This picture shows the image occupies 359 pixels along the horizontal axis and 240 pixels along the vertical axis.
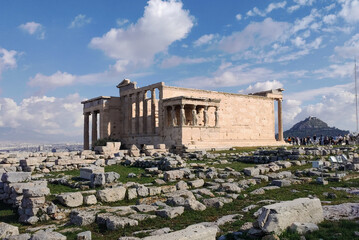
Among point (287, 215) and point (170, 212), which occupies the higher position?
point (287, 215)

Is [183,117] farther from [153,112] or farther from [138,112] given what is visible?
[138,112]

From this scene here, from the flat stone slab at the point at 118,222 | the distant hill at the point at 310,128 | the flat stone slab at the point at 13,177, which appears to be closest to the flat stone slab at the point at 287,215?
the flat stone slab at the point at 118,222

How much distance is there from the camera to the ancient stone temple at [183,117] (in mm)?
34438

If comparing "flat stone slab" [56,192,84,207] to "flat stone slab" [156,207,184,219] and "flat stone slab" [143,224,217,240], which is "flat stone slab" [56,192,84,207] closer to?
"flat stone slab" [156,207,184,219]

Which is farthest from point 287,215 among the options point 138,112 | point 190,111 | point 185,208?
point 138,112

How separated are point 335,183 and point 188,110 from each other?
26995mm

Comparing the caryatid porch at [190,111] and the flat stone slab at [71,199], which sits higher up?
the caryatid porch at [190,111]

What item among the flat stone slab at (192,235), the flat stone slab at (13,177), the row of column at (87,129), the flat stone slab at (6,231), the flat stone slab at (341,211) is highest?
the row of column at (87,129)

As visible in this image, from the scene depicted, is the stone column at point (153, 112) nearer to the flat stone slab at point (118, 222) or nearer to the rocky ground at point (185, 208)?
the rocky ground at point (185, 208)

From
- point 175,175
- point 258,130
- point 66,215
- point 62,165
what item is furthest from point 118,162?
point 258,130

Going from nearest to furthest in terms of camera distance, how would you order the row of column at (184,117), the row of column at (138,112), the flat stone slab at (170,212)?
1. the flat stone slab at (170,212)
2. the row of column at (184,117)
3. the row of column at (138,112)

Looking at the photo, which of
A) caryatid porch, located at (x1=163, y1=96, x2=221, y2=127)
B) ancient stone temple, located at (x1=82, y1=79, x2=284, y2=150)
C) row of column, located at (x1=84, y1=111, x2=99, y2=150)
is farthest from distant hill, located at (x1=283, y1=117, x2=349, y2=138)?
row of column, located at (x1=84, y1=111, x2=99, y2=150)

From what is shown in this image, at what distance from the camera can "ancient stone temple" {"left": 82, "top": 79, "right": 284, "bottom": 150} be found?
34.4m

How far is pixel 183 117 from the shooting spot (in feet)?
111
